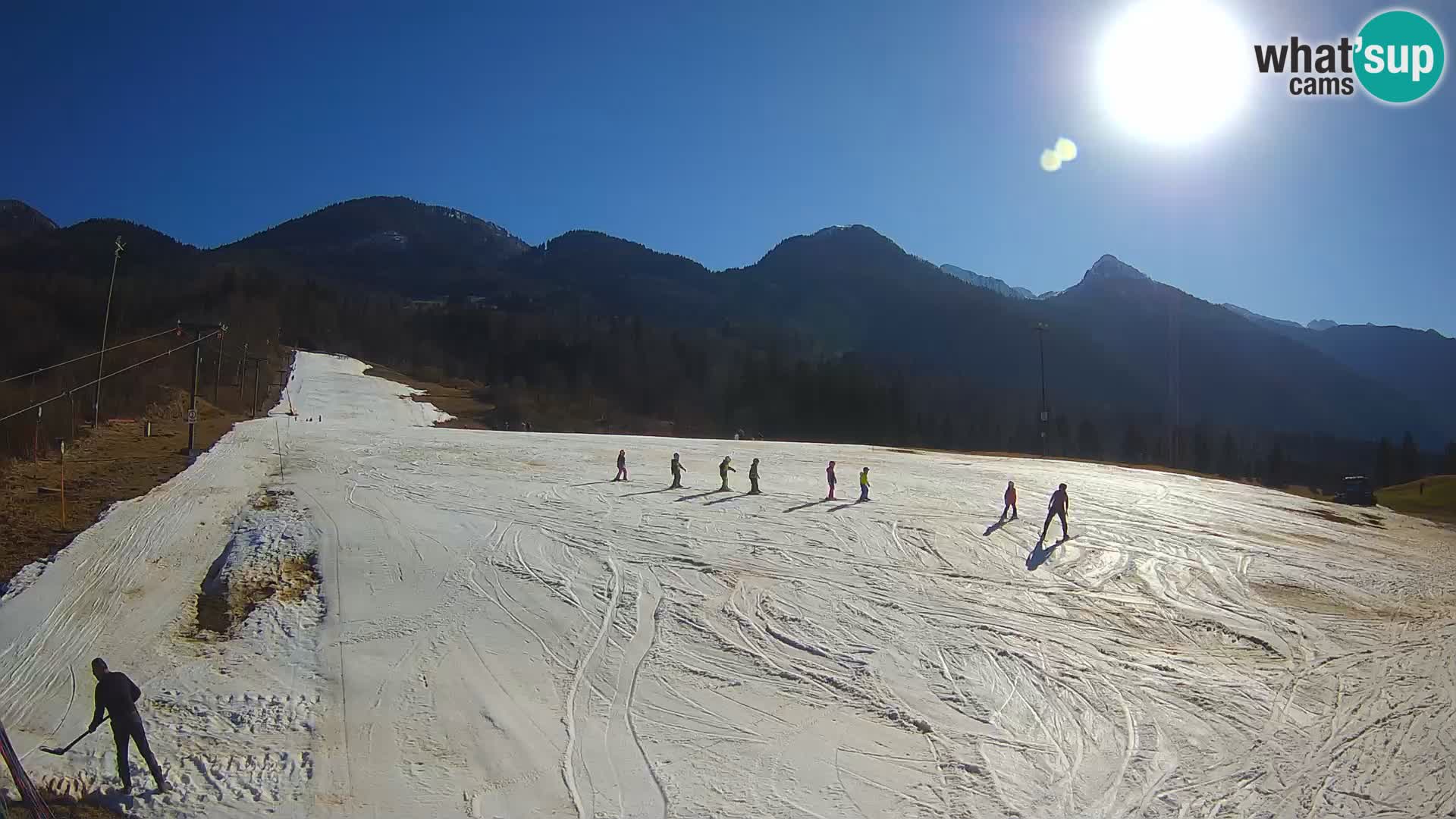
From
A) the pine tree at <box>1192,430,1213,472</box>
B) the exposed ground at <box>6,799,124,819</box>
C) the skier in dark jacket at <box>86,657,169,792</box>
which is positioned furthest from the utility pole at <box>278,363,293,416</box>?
the pine tree at <box>1192,430,1213,472</box>

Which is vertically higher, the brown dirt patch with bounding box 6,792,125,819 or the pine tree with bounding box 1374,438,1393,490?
the pine tree with bounding box 1374,438,1393,490

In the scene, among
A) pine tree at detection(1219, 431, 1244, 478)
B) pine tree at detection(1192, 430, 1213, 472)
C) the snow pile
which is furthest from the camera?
pine tree at detection(1219, 431, 1244, 478)

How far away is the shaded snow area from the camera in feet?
27.5

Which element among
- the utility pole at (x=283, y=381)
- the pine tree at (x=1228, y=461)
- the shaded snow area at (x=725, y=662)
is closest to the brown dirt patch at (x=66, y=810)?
the shaded snow area at (x=725, y=662)

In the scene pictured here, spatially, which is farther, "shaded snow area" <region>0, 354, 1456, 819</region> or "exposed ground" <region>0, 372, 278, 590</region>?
"exposed ground" <region>0, 372, 278, 590</region>

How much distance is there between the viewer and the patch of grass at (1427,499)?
37.4 m

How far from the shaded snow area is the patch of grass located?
20.1m

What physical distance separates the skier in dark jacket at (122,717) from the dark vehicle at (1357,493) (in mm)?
48252

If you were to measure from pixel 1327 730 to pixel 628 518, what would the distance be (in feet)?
52.4

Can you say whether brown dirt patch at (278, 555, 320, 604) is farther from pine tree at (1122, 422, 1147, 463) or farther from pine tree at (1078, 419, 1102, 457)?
pine tree at (1122, 422, 1147, 463)

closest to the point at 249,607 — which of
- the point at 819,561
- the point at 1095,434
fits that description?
the point at 819,561

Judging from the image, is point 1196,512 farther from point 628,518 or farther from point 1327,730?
point 628,518

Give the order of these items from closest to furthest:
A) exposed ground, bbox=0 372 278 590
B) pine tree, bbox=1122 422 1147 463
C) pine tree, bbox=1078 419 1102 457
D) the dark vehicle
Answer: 1. exposed ground, bbox=0 372 278 590
2. the dark vehicle
3. pine tree, bbox=1078 419 1102 457
4. pine tree, bbox=1122 422 1147 463

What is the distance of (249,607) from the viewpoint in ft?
44.0
